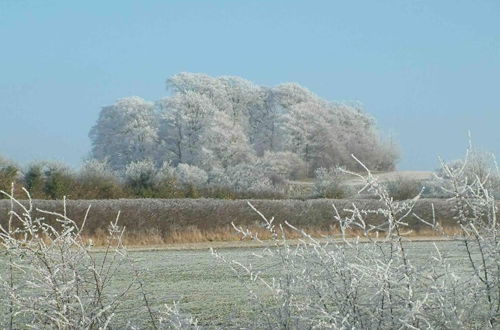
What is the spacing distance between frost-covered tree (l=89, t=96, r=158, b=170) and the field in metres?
51.2

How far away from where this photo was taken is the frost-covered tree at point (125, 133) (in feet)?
228

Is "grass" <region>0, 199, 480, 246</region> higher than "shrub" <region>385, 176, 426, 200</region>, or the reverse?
"shrub" <region>385, 176, 426, 200</region>

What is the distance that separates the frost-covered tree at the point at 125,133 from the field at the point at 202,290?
51.2m

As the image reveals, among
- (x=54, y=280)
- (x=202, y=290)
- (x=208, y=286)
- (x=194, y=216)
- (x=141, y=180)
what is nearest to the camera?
(x=54, y=280)

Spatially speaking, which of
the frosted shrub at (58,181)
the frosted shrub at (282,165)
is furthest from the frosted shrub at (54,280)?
the frosted shrub at (282,165)

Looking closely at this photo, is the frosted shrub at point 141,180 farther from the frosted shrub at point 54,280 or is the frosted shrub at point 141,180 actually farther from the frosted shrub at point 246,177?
the frosted shrub at point 54,280

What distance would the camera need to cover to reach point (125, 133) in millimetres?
71375

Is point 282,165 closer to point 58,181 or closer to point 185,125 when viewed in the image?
point 185,125

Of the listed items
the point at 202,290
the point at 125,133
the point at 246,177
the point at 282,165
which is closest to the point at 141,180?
the point at 246,177

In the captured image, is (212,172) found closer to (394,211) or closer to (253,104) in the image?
(253,104)

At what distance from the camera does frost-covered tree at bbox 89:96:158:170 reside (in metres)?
69.6

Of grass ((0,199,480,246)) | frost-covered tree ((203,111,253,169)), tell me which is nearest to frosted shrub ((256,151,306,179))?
frost-covered tree ((203,111,253,169))

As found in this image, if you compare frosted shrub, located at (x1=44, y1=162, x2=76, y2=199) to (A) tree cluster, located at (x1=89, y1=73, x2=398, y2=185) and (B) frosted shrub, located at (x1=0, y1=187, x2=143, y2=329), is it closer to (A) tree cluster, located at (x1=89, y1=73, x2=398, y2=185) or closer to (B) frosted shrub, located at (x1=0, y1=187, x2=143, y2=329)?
(A) tree cluster, located at (x1=89, y1=73, x2=398, y2=185)

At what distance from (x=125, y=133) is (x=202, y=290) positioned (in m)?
60.3
